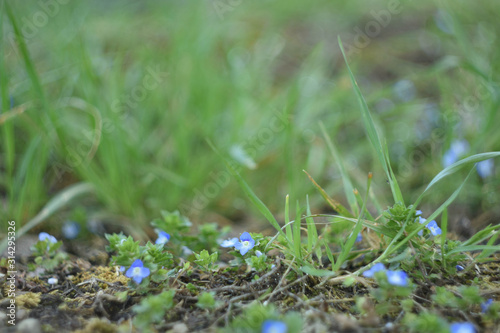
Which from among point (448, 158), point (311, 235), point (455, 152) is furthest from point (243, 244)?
point (455, 152)

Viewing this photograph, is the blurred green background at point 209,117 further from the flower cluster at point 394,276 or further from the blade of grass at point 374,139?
the flower cluster at point 394,276

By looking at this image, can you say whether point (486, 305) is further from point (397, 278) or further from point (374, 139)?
point (374, 139)

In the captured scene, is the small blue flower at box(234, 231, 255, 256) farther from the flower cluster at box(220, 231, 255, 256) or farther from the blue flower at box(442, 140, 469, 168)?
the blue flower at box(442, 140, 469, 168)

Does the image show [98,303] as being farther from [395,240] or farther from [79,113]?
[79,113]

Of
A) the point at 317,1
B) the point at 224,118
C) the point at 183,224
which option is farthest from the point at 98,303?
the point at 317,1

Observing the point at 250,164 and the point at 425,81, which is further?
the point at 425,81

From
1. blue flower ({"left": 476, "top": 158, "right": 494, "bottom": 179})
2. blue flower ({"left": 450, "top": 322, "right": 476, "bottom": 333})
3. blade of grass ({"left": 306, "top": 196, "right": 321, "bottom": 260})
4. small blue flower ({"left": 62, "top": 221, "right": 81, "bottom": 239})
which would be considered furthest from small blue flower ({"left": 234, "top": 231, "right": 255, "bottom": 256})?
blue flower ({"left": 476, "top": 158, "right": 494, "bottom": 179})
